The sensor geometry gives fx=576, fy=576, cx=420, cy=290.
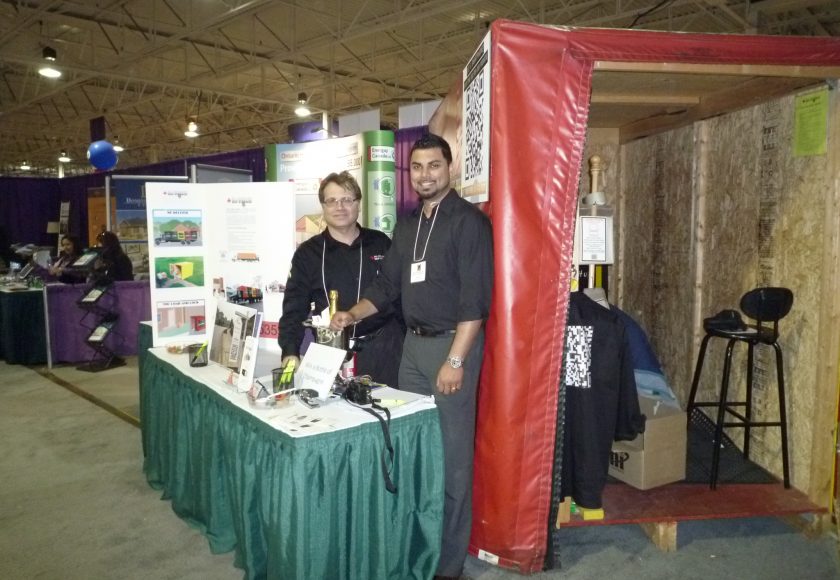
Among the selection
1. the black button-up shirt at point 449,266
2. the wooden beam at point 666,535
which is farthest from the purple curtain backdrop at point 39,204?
the wooden beam at point 666,535

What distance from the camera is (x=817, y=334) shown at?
100 inches

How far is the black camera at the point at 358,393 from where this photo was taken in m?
1.99

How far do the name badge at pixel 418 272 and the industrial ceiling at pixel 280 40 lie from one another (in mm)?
5587

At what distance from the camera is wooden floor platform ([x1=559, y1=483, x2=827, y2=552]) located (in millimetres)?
2447

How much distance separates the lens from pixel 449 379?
6.47 feet

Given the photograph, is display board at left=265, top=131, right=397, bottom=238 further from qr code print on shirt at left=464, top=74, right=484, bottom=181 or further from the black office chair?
the black office chair

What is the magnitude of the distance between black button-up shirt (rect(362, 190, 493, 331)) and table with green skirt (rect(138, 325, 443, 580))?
14.2 inches

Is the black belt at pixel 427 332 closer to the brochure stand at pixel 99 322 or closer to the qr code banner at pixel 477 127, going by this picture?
the qr code banner at pixel 477 127

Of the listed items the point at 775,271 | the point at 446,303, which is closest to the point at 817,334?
the point at 775,271

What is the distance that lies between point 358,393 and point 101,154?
989cm

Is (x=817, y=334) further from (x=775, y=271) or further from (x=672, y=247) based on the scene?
(x=672, y=247)

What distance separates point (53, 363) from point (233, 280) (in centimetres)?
427

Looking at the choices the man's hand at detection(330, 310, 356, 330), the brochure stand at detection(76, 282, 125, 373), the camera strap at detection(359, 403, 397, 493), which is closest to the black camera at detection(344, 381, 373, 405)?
the camera strap at detection(359, 403, 397, 493)

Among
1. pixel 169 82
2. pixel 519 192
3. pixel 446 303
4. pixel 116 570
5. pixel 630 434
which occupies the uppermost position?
pixel 169 82
